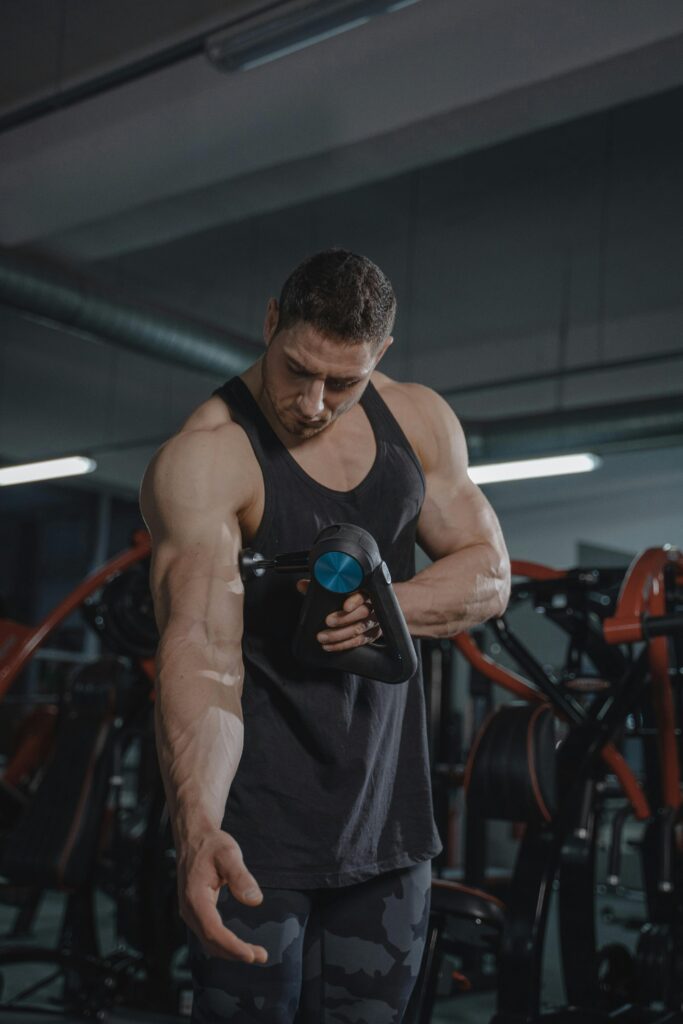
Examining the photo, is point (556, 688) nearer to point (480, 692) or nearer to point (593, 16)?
point (480, 692)

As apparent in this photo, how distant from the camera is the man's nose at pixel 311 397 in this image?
143cm

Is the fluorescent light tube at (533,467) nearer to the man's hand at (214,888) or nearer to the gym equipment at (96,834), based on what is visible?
the gym equipment at (96,834)

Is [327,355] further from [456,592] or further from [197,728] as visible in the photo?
[197,728]

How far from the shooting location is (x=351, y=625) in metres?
1.29

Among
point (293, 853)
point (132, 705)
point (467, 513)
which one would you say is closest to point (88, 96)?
point (132, 705)

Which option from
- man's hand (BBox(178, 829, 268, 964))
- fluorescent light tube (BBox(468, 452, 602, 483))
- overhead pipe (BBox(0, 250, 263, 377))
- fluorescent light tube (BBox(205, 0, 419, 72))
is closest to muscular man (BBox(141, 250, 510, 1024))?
man's hand (BBox(178, 829, 268, 964))

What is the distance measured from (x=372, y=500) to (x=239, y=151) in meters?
3.61

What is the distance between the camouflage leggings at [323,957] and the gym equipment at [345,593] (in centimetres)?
31

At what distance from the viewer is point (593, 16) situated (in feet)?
12.0

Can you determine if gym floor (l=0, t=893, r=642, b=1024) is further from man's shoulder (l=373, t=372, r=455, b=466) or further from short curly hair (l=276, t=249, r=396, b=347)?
short curly hair (l=276, t=249, r=396, b=347)

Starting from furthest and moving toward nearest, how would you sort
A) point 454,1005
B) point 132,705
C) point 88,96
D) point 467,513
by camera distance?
point 88,96 < point 454,1005 < point 132,705 < point 467,513

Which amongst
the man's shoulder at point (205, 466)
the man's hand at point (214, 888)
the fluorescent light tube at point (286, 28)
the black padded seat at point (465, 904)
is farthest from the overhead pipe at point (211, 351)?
the man's hand at point (214, 888)

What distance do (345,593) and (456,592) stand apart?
0.29 metres

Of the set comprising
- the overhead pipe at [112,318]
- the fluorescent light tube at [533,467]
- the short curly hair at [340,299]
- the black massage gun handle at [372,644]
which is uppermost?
the overhead pipe at [112,318]
